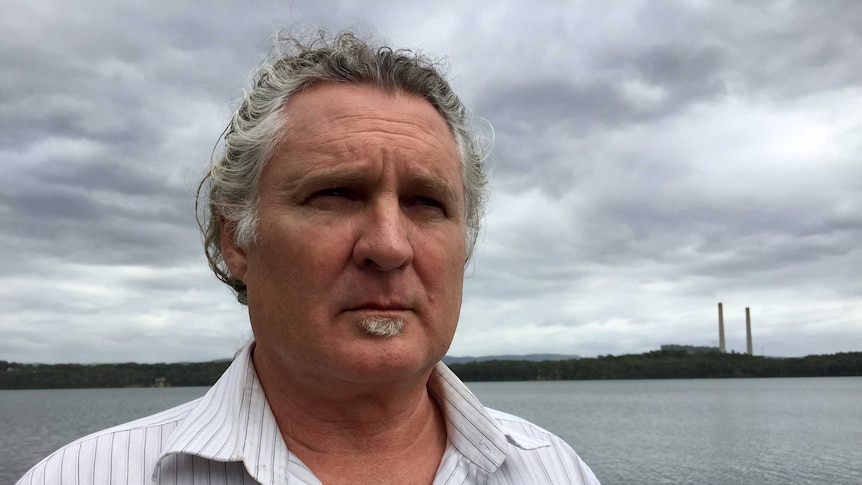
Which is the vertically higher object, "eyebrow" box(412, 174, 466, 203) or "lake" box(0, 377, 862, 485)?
"eyebrow" box(412, 174, 466, 203)

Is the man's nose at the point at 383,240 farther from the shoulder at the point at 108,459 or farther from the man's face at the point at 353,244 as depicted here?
the shoulder at the point at 108,459

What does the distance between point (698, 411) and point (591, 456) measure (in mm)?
42352

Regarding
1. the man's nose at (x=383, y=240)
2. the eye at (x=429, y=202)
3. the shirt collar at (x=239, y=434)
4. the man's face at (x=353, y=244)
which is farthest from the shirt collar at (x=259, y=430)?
the eye at (x=429, y=202)

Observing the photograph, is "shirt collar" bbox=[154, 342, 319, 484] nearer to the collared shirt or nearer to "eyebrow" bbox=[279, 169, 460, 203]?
the collared shirt

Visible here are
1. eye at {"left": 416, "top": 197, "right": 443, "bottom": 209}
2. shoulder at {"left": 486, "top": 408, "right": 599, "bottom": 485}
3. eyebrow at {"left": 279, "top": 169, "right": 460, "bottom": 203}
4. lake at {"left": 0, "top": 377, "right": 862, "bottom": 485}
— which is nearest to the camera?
eyebrow at {"left": 279, "top": 169, "right": 460, "bottom": 203}

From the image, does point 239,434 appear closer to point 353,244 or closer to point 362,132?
point 353,244

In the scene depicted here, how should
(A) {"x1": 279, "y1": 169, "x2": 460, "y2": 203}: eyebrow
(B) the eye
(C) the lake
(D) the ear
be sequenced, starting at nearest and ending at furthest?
(A) {"x1": 279, "y1": 169, "x2": 460, "y2": 203}: eyebrow < (B) the eye < (D) the ear < (C) the lake

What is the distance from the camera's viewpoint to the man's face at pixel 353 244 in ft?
6.82

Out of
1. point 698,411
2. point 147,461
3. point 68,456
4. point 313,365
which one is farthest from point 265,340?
point 698,411

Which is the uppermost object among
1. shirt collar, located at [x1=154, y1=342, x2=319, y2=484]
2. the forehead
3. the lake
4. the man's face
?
the forehead

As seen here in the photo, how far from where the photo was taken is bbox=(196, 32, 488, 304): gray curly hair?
2346 millimetres

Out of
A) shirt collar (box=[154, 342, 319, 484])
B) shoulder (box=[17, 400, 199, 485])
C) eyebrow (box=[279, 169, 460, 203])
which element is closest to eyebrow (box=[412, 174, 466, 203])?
eyebrow (box=[279, 169, 460, 203])

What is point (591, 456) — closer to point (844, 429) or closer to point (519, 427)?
point (844, 429)

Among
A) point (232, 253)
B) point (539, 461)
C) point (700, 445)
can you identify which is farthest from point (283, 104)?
point (700, 445)
